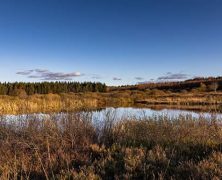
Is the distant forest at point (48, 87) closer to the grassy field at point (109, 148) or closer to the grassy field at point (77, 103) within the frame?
the grassy field at point (77, 103)

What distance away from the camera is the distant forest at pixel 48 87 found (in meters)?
81.2

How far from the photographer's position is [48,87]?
89.5 m

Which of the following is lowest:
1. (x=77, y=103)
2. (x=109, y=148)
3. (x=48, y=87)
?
(x=109, y=148)

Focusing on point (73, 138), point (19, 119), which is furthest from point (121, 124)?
point (19, 119)

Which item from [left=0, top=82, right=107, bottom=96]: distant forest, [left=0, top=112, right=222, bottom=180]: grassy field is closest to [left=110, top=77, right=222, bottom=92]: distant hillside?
[left=0, top=82, right=107, bottom=96]: distant forest

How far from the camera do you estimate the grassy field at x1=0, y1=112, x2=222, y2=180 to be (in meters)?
6.11

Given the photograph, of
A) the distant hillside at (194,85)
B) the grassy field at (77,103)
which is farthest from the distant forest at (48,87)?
the grassy field at (77,103)

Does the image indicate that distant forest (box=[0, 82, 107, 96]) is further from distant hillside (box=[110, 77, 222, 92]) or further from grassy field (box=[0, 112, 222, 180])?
grassy field (box=[0, 112, 222, 180])

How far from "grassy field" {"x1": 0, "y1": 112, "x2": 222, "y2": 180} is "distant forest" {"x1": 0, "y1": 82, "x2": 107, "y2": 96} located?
6773 cm

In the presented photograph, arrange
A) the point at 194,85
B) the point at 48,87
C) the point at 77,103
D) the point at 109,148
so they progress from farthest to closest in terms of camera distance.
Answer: the point at 194,85, the point at 48,87, the point at 77,103, the point at 109,148

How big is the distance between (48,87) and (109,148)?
8355 centimetres

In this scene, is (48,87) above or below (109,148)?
above

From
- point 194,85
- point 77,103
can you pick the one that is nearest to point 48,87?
point 194,85

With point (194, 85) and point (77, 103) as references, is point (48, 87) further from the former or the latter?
point (77, 103)
